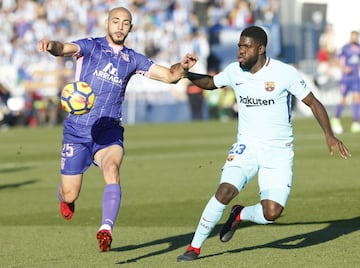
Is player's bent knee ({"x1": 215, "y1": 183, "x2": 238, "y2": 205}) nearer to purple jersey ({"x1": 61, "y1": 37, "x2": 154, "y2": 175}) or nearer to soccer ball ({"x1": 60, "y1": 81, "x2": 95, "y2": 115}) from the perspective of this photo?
purple jersey ({"x1": 61, "y1": 37, "x2": 154, "y2": 175})

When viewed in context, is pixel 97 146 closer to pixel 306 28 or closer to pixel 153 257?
pixel 153 257

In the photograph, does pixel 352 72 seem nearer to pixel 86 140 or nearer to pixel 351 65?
pixel 351 65

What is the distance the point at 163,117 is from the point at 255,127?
Result: 2856 cm

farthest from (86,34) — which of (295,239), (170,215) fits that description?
(295,239)

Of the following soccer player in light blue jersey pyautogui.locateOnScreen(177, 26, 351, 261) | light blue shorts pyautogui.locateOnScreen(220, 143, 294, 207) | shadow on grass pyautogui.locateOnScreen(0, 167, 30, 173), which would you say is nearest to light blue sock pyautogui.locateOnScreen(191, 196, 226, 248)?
soccer player in light blue jersey pyautogui.locateOnScreen(177, 26, 351, 261)

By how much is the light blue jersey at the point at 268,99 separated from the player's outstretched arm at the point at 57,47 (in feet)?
5.53

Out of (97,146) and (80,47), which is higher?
(80,47)

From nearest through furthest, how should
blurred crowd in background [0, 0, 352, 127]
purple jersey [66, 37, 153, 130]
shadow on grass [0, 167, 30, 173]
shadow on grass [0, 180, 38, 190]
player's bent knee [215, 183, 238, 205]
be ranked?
player's bent knee [215, 183, 238, 205] < purple jersey [66, 37, 153, 130] < shadow on grass [0, 180, 38, 190] < shadow on grass [0, 167, 30, 173] < blurred crowd in background [0, 0, 352, 127]

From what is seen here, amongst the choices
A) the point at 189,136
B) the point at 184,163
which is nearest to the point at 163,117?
the point at 189,136

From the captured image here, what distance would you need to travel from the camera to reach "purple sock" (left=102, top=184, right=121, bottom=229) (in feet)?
31.6

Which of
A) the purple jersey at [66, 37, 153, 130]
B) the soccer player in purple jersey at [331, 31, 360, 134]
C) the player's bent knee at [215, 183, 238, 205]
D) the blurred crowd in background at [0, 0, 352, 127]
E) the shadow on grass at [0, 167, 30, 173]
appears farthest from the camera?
the blurred crowd in background at [0, 0, 352, 127]

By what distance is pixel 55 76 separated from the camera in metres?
37.6

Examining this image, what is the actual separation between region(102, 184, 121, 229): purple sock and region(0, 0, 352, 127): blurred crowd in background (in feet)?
88.5

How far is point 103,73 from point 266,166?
77.0 inches
